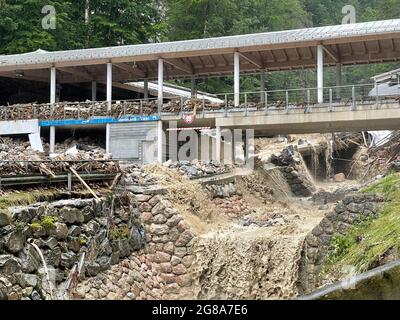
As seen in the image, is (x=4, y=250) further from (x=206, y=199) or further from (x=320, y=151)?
(x=320, y=151)

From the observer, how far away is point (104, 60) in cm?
2158

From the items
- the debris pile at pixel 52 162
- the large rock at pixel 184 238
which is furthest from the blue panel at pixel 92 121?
the large rock at pixel 184 238

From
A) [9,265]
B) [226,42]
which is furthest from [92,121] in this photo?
[9,265]

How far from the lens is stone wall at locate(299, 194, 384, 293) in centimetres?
1108

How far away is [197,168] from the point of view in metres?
17.4

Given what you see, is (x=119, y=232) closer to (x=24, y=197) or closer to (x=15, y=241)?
(x=24, y=197)

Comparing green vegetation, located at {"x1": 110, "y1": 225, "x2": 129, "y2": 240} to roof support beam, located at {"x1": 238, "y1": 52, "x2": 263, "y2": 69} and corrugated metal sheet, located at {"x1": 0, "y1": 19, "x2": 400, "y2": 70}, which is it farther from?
roof support beam, located at {"x1": 238, "y1": 52, "x2": 263, "y2": 69}

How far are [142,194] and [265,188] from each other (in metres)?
7.00

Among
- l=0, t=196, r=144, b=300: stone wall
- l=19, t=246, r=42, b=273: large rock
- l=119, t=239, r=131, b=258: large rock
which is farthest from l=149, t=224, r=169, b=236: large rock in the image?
l=19, t=246, r=42, b=273: large rock

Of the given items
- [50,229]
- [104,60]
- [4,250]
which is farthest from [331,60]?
[4,250]

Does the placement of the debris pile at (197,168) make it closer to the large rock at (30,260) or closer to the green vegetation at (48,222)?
the green vegetation at (48,222)

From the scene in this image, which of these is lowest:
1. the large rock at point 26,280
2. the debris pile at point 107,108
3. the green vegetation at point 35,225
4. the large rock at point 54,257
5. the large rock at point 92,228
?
the large rock at point 26,280

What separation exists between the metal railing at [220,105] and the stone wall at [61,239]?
258 inches

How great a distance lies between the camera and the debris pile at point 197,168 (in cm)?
1686
